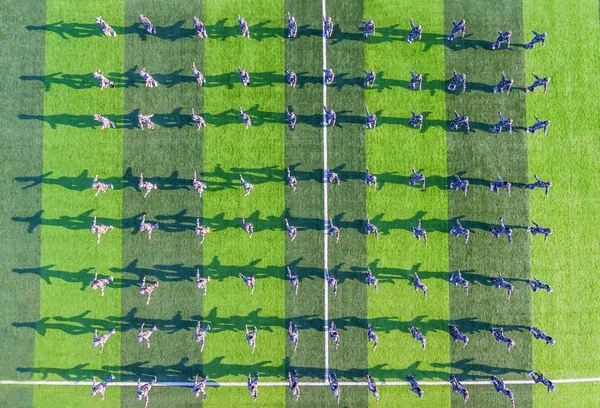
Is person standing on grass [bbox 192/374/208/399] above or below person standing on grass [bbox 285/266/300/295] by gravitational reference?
below

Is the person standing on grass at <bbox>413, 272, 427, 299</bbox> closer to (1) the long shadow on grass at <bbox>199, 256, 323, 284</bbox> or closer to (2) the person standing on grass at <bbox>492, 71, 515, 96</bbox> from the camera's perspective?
(1) the long shadow on grass at <bbox>199, 256, 323, 284</bbox>

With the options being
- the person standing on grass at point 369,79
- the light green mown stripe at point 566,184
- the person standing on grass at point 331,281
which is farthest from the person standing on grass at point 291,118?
the light green mown stripe at point 566,184

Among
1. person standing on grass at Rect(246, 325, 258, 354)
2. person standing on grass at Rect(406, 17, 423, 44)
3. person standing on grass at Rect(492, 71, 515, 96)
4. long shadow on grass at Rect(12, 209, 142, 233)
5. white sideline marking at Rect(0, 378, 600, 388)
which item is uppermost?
person standing on grass at Rect(406, 17, 423, 44)

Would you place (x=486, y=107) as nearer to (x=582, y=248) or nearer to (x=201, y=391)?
(x=582, y=248)

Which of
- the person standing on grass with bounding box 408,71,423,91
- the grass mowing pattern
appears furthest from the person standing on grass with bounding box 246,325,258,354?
the person standing on grass with bounding box 408,71,423,91

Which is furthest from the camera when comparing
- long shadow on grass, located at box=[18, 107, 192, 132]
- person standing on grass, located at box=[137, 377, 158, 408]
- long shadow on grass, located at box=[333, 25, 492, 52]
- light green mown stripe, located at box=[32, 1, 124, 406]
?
long shadow on grass, located at box=[333, 25, 492, 52]
